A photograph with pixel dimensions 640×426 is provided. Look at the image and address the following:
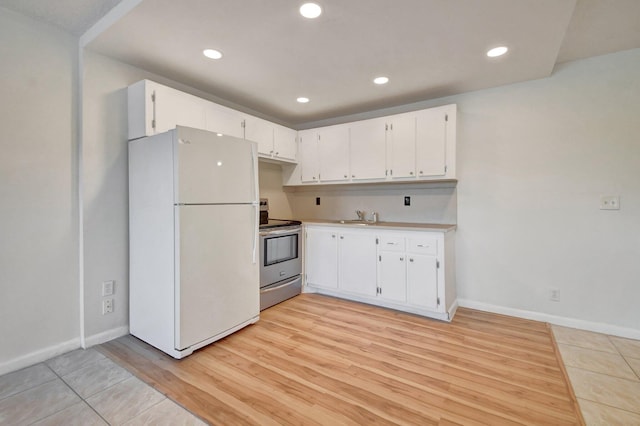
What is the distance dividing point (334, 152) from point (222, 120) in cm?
144

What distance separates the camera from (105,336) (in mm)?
2408

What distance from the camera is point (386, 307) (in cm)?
319

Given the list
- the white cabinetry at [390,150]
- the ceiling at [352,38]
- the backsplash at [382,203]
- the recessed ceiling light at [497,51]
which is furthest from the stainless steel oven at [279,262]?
the recessed ceiling light at [497,51]

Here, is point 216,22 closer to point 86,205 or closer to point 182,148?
point 182,148

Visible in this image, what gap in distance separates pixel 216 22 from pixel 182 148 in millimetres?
887

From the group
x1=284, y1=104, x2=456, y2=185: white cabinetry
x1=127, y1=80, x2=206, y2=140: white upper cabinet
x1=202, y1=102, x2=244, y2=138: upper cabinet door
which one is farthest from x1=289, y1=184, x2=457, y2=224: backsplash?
x1=127, y1=80, x2=206, y2=140: white upper cabinet

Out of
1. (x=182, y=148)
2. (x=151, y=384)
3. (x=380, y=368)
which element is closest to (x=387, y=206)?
(x=380, y=368)

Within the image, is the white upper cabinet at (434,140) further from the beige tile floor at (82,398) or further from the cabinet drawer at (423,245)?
the beige tile floor at (82,398)

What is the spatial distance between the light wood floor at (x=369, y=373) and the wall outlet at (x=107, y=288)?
16.3 inches

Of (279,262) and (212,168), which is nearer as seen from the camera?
(212,168)

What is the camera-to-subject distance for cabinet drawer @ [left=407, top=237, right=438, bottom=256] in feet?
9.29

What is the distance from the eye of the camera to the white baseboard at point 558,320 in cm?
250

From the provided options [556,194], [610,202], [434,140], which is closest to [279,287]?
[434,140]

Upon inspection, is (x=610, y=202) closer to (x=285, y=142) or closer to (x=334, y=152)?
(x=334, y=152)
